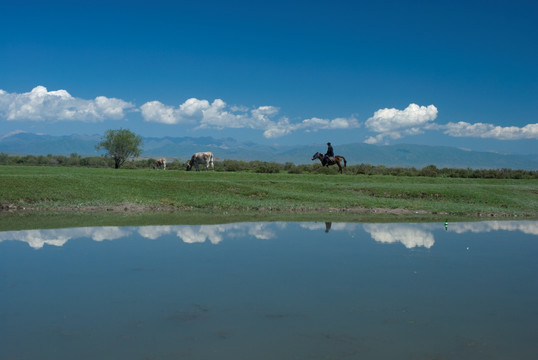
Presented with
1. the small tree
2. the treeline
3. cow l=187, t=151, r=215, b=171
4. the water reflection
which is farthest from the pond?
the small tree

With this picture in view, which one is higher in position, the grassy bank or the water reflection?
the grassy bank

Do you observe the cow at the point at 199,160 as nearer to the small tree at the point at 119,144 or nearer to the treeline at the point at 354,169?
the treeline at the point at 354,169

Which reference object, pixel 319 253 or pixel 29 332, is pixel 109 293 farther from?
pixel 319 253

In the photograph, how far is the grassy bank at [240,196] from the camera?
28.0 metres

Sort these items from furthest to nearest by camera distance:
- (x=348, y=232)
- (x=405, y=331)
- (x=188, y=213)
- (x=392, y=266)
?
(x=188, y=213), (x=348, y=232), (x=392, y=266), (x=405, y=331)

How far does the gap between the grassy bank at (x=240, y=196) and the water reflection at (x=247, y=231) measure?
19.2 feet

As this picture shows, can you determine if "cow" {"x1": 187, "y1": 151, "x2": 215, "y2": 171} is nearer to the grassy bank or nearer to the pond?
the grassy bank

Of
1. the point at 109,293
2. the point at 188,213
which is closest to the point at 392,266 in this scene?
the point at 109,293

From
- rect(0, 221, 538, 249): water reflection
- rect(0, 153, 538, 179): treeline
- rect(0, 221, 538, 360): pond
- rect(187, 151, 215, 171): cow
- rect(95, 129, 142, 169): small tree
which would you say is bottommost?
rect(0, 221, 538, 360): pond

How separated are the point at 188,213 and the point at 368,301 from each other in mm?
17946

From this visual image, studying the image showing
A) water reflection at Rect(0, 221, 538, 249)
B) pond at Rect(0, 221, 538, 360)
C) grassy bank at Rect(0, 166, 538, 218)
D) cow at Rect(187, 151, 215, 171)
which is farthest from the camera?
cow at Rect(187, 151, 215, 171)

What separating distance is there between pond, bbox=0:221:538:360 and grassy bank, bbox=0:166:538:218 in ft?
32.2

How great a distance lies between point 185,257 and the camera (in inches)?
575

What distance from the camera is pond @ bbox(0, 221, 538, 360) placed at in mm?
7957
